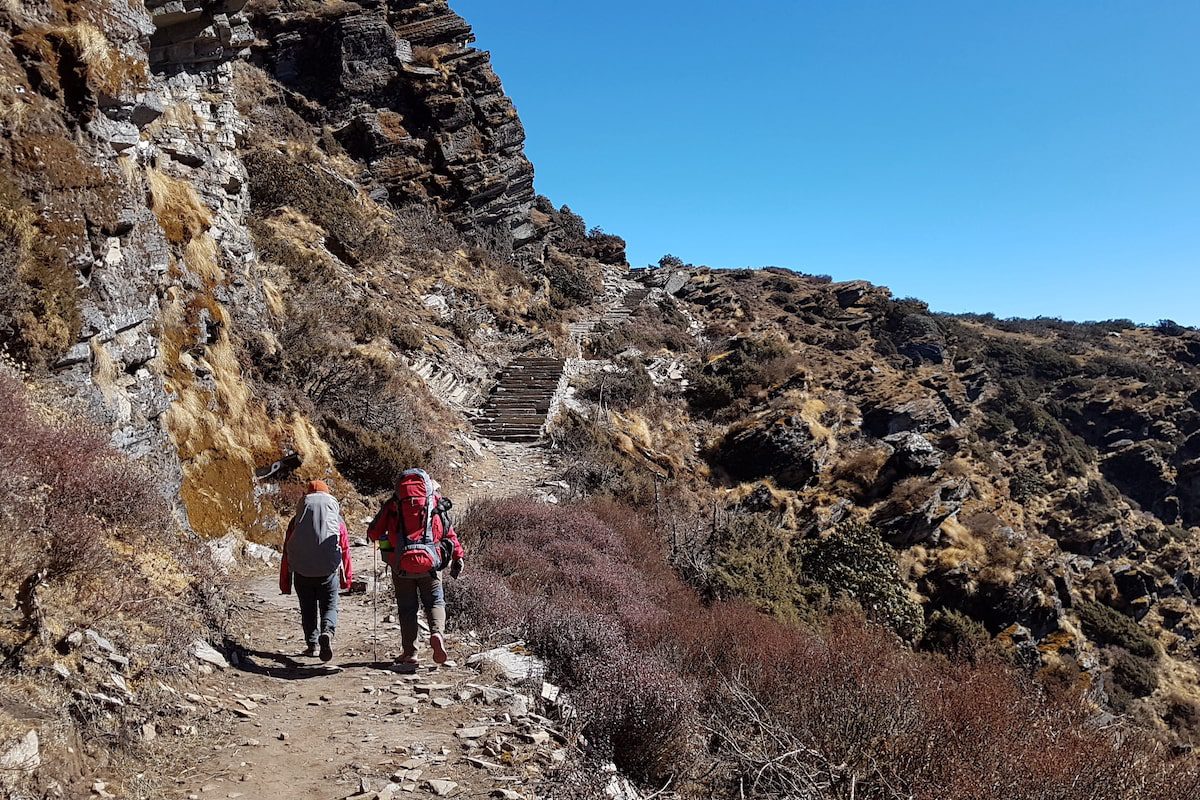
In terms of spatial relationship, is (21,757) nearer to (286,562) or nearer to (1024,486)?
(286,562)

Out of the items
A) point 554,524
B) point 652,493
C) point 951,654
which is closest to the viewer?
point 554,524

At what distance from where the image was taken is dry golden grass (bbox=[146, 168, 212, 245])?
8.75 meters

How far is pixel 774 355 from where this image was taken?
26594 mm

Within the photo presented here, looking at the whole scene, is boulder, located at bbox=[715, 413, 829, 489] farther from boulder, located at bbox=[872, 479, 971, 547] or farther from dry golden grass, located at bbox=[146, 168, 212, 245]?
dry golden grass, located at bbox=[146, 168, 212, 245]

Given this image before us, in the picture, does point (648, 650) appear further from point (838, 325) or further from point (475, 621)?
point (838, 325)

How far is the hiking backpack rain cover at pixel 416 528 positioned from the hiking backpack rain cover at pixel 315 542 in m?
0.48

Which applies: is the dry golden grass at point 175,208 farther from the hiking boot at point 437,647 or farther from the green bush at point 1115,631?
the green bush at point 1115,631

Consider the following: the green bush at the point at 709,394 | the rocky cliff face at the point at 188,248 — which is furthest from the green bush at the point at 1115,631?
the rocky cliff face at the point at 188,248

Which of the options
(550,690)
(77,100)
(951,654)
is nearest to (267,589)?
(550,690)

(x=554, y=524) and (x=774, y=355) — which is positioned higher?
(x=774, y=355)

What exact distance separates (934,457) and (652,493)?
759 centimetres

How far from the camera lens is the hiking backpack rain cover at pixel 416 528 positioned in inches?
199

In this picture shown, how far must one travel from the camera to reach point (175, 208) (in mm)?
9164

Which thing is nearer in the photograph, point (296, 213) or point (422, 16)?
→ point (296, 213)
